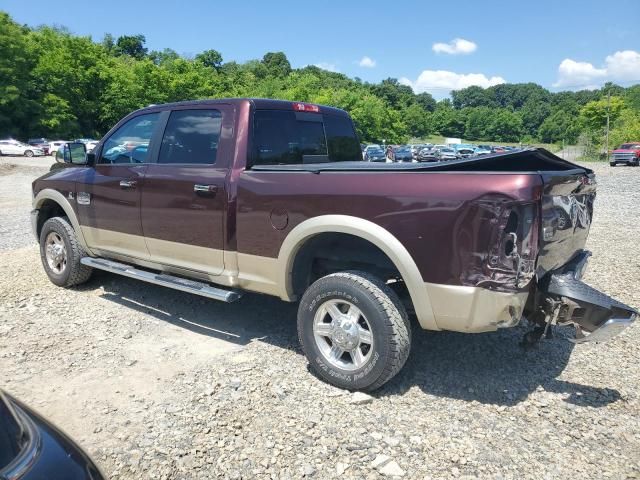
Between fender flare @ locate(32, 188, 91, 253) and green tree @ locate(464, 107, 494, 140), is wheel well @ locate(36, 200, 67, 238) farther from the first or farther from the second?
green tree @ locate(464, 107, 494, 140)

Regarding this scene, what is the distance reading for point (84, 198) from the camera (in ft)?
17.6

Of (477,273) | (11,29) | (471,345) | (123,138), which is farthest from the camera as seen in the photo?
(11,29)

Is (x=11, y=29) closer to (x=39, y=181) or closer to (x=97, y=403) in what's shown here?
(x=39, y=181)

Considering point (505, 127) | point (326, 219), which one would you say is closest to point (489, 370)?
point (326, 219)

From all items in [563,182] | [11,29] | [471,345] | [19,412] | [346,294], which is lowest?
[471,345]

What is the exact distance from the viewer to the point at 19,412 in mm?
1707

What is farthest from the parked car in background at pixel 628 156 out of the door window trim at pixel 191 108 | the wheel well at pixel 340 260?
the door window trim at pixel 191 108

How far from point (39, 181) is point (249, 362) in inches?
151

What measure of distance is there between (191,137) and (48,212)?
110 inches

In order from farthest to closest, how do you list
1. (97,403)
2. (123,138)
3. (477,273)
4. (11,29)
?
(11,29), (123,138), (97,403), (477,273)

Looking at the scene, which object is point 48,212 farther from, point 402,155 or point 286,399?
point 402,155

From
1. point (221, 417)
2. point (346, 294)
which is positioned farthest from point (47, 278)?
point (346, 294)

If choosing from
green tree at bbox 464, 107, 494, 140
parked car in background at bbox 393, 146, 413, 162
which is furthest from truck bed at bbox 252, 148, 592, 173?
green tree at bbox 464, 107, 494, 140

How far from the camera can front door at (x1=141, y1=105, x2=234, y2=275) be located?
4.14 meters
